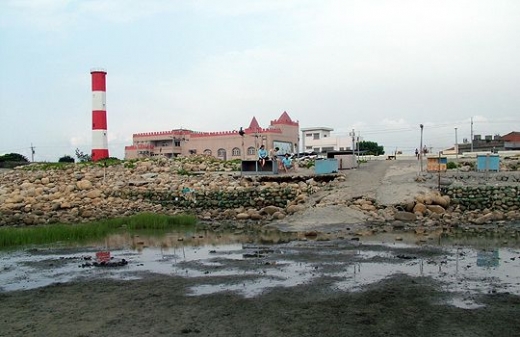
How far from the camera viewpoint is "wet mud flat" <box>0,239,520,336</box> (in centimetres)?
783

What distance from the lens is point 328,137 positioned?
73312 millimetres

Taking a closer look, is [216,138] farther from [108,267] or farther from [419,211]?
[108,267]

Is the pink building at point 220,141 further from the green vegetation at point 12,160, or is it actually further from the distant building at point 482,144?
the distant building at point 482,144

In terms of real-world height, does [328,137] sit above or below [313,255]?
above

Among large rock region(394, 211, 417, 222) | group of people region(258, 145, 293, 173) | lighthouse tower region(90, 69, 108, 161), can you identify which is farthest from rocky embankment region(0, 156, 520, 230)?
lighthouse tower region(90, 69, 108, 161)

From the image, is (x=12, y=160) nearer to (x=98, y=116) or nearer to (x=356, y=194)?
(x=98, y=116)

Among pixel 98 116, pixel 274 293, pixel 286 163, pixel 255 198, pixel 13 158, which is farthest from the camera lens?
pixel 13 158

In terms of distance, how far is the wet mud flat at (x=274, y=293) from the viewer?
783cm

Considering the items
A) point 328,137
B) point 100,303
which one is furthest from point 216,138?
point 100,303

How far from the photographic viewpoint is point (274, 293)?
9.75 metres

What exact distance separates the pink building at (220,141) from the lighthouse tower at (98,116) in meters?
14.4

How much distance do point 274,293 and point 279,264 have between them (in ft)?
9.86

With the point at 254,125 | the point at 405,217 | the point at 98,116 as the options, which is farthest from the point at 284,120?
the point at 405,217

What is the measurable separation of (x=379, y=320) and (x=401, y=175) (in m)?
20.0
